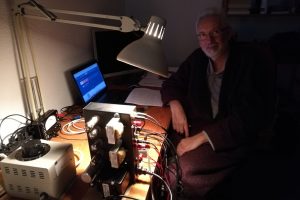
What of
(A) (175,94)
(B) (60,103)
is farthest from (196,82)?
(B) (60,103)

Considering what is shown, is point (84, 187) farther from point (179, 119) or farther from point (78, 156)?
point (179, 119)

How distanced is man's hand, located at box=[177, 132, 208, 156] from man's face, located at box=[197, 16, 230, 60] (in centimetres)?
52

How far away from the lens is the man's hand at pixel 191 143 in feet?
4.88

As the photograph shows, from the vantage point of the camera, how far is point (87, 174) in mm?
917

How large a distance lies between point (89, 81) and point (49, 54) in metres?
0.33

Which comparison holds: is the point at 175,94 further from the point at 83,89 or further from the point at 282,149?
the point at 282,149

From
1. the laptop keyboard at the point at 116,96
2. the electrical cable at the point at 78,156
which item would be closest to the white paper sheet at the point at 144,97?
the laptop keyboard at the point at 116,96

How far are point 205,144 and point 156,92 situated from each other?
598 millimetres

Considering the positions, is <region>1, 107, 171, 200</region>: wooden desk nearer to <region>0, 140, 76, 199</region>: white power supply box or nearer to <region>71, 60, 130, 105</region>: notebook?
<region>0, 140, 76, 199</region>: white power supply box

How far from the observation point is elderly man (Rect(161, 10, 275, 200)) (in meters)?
1.42

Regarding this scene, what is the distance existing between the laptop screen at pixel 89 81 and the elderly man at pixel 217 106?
480 millimetres

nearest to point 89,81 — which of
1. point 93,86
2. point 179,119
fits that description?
point 93,86

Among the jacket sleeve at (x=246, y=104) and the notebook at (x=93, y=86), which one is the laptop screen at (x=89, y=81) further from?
the jacket sleeve at (x=246, y=104)

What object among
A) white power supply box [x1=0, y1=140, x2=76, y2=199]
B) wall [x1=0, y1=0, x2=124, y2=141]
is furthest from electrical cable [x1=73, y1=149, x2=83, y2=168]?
wall [x1=0, y1=0, x2=124, y2=141]
